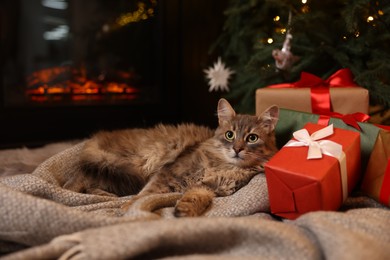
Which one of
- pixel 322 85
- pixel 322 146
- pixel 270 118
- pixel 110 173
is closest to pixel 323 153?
pixel 322 146

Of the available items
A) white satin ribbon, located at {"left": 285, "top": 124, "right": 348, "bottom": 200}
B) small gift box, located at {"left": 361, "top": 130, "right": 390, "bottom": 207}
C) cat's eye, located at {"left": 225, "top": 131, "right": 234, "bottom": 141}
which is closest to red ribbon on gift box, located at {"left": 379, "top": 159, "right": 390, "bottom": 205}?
small gift box, located at {"left": 361, "top": 130, "right": 390, "bottom": 207}

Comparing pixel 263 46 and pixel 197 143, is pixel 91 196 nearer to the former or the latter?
pixel 197 143

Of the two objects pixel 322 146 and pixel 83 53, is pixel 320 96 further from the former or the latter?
pixel 83 53

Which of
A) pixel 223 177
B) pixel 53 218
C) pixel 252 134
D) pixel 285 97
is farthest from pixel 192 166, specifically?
pixel 53 218

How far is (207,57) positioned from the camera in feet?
8.88

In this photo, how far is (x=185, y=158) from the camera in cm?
141

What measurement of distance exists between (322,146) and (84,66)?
1892 mm

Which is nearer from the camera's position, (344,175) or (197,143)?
(344,175)

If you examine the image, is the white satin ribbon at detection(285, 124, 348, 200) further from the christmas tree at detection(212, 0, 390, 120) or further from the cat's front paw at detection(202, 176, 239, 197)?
the christmas tree at detection(212, 0, 390, 120)

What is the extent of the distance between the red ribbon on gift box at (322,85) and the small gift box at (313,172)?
33 centimetres

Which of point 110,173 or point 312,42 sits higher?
point 312,42

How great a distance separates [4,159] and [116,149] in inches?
30.2

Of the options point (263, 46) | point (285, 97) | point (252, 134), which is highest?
point (263, 46)

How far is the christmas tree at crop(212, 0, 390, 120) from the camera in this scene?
1587mm
